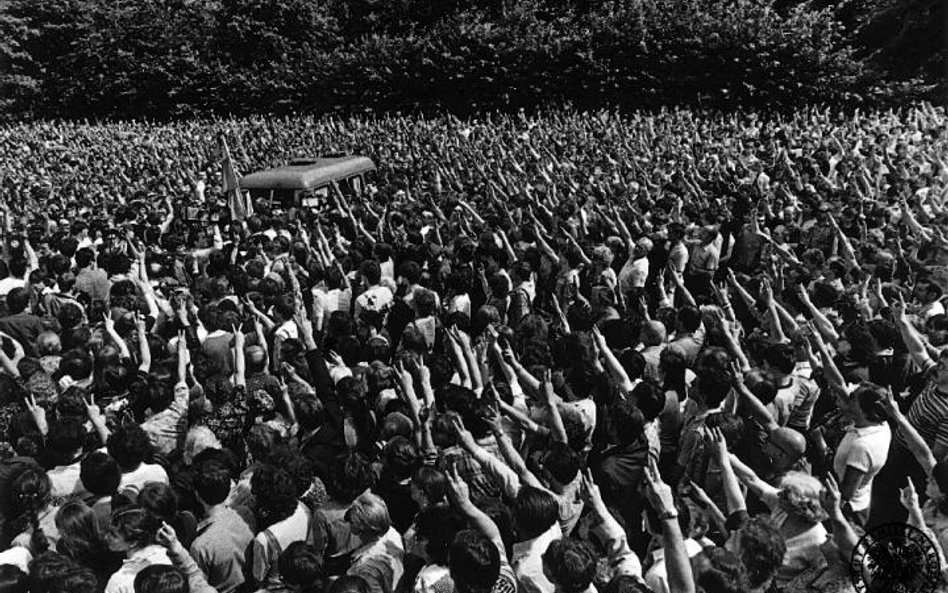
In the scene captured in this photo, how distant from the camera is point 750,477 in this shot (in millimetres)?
3928

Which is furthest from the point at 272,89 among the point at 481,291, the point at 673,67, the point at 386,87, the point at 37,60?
the point at 481,291

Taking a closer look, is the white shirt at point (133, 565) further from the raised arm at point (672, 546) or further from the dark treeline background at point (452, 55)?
the dark treeline background at point (452, 55)

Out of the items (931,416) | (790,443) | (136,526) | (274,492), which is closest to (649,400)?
(790,443)

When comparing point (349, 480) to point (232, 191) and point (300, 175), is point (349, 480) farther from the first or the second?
point (300, 175)

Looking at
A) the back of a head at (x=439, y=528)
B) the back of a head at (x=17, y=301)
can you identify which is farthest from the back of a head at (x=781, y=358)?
the back of a head at (x=17, y=301)

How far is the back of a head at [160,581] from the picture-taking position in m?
3.14

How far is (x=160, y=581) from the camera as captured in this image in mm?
3148

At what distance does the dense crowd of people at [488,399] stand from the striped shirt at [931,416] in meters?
0.02

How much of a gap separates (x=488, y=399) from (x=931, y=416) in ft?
7.49

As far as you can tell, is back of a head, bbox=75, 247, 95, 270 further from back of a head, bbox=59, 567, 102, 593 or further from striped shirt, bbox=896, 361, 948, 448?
striped shirt, bbox=896, 361, 948, 448

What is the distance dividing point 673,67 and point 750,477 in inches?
962

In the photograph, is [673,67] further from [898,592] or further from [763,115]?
[898,592]

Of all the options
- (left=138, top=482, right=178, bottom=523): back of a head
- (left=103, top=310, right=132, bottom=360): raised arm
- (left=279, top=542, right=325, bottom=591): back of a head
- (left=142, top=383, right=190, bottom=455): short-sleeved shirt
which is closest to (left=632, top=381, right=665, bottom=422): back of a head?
(left=279, top=542, right=325, bottom=591): back of a head

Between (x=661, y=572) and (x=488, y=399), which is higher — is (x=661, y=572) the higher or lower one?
the lower one
